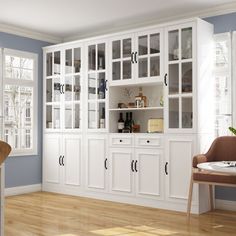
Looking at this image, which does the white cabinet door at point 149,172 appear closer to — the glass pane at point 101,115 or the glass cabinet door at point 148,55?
the glass pane at point 101,115

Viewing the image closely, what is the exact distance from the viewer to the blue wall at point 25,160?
19.0 ft

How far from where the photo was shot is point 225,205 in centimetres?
475

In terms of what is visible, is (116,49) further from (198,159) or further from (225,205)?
(225,205)

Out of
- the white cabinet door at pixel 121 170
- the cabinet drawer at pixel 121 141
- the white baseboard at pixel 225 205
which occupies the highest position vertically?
the cabinet drawer at pixel 121 141

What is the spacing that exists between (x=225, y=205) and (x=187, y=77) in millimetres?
1637

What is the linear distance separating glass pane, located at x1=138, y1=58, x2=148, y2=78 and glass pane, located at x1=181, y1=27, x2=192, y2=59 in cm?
56

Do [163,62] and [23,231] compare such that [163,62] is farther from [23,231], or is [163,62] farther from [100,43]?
[23,231]

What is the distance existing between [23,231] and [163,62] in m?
2.57

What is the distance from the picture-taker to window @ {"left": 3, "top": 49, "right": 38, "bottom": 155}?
5793mm

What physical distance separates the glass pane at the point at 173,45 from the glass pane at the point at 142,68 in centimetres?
38

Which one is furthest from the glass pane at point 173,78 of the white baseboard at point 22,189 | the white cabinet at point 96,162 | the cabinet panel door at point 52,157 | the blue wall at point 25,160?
the white baseboard at point 22,189

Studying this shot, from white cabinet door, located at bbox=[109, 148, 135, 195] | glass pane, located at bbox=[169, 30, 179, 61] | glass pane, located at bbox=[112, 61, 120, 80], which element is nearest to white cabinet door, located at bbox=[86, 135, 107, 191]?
white cabinet door, located at bbox=[109, 148, 135, 195]

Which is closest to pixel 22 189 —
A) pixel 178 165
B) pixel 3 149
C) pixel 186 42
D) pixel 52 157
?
pixel 52 157

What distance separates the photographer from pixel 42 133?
20.5 feet
